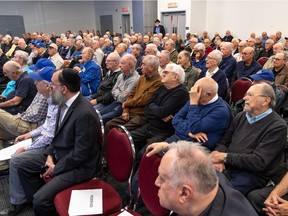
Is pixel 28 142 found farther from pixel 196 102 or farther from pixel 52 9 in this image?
pixel 52 9

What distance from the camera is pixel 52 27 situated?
16.3 m

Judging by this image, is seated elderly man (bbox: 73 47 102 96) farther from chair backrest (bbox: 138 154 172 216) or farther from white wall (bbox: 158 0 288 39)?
white wall (bbox: 158 0 288 39)

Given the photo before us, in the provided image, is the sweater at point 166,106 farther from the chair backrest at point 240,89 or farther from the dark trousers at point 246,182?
the chair backrest at point 240,89

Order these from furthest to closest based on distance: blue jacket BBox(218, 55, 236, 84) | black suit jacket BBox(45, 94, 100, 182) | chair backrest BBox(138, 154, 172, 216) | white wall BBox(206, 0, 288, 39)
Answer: white wall BBox(206, 0, 288, 39), blue jacket BBox(218, 55, 236, 84), black suit jacket BBox(45, 94, 100, 182), chair backrest BBox(138, 154, 172, 216)

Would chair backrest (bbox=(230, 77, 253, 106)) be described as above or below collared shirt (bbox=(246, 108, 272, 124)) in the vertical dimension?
below

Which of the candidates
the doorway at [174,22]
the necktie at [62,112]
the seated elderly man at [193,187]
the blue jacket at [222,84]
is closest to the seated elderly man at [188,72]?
the blue jacket at [222,84]

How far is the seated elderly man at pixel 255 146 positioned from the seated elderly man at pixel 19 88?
258 cm

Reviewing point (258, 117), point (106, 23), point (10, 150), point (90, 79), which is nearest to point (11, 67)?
point (90, 79)

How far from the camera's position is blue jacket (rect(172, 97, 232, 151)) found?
2170mm

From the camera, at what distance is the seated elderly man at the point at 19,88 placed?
3264mm

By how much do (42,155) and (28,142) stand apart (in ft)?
1.17

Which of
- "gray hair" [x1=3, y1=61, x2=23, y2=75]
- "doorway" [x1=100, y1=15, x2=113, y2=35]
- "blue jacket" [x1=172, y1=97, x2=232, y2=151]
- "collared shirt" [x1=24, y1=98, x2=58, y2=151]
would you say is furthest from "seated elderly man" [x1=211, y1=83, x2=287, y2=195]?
"doorway" [x1=100, y1=15, x2=113, y2=35]

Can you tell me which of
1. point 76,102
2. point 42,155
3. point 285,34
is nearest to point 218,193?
point 76,102

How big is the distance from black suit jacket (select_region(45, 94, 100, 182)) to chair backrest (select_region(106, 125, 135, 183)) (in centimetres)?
13
